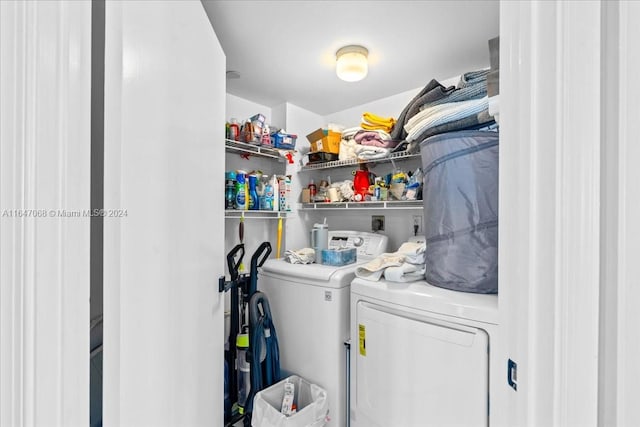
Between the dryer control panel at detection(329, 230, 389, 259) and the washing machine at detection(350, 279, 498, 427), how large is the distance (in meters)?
0.64

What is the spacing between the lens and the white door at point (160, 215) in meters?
0.55

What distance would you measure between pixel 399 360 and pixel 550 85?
3.75 feet

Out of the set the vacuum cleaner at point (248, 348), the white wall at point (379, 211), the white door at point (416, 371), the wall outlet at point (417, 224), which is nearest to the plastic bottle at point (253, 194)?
the vacuum cleaner at point (248, 348)

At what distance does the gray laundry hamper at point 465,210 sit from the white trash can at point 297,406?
0.85 m

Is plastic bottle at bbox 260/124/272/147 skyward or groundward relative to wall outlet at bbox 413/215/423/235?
skyward

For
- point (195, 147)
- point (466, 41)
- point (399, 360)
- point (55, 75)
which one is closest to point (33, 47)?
point (55, 75)

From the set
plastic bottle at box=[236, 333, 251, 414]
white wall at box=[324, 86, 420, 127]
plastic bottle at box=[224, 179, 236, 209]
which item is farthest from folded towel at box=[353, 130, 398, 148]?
plastic bottle at box=[236, 333, 251, 414]

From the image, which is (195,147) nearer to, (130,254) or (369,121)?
(130,254)

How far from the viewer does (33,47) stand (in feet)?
1.35

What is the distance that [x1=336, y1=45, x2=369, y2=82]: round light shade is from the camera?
1.56 meters

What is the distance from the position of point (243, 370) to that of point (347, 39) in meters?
1.94

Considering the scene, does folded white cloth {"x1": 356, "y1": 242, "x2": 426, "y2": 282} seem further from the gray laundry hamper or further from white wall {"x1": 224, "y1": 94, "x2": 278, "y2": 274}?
white wall {"x1": 224, "y1": 94, "x2": 278, "y2": 274}

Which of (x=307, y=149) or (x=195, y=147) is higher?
(x=307, y=149)

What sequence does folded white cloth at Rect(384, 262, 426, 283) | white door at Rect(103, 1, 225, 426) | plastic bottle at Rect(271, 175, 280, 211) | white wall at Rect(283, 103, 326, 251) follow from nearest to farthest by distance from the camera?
white door at Rect(103, 1, 225, 426)
folded white cloth at Rect(384, 262, 426, 283)
plastic bottle at Rect(271, 175, 280, 211)
white wall at Rect(283, 103, 326, 251)
